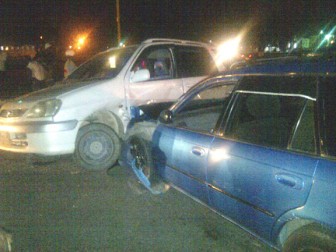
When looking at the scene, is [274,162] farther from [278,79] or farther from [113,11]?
[113,11]

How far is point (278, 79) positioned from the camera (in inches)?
114

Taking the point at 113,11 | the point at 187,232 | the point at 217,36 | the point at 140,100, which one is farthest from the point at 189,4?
the point at 187,232

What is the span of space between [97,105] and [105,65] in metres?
1.11

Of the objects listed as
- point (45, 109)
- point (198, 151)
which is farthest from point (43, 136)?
point (198, 151)

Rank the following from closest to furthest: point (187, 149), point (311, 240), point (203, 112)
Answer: point (311, 240) < point (187, 149) < point (203, 112)

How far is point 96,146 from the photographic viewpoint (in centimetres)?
575

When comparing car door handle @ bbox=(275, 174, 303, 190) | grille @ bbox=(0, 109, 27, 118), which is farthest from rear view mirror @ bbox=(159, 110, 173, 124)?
grille @ bbox=(0, 109, 27, 118)

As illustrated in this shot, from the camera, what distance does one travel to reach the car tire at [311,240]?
7.43 feet

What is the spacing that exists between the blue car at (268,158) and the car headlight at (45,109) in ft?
6.16

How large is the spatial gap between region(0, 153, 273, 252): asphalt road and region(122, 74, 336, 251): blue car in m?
0.41

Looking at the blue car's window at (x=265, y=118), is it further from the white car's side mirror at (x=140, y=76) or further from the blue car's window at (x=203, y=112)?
the white car's side mirror at (x=140, y=76)

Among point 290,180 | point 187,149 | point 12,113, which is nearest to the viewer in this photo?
point 290,180

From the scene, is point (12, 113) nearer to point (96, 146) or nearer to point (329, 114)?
point (96, 146)

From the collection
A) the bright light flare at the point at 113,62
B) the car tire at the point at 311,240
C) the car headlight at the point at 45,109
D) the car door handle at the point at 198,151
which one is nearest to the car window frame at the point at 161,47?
the bright light flare at the point at 113,62
